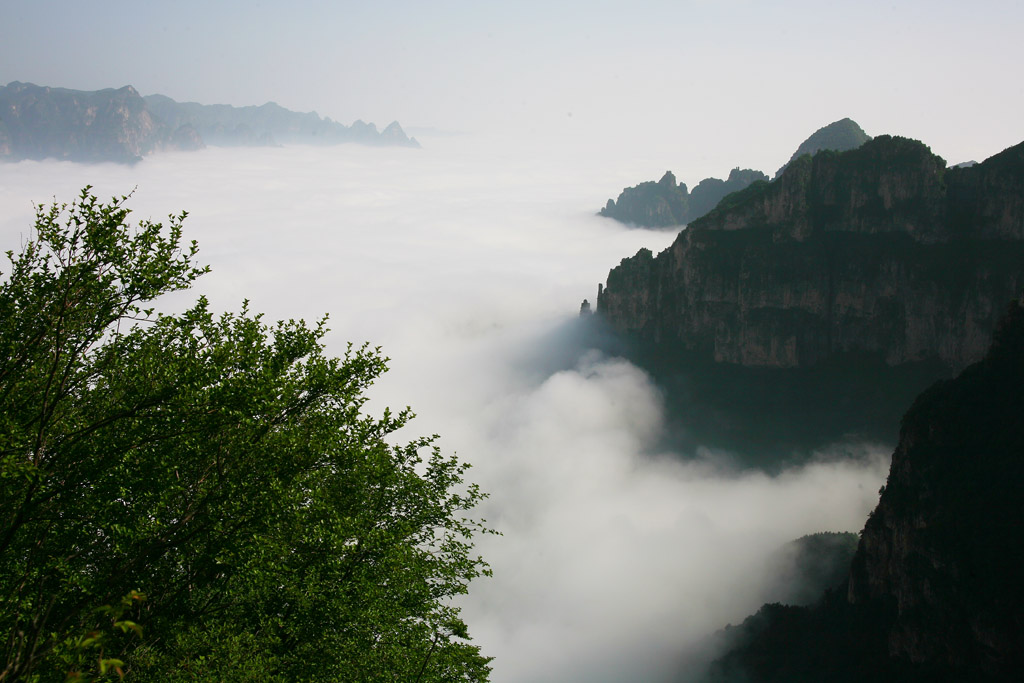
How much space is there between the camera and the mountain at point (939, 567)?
6819 cm

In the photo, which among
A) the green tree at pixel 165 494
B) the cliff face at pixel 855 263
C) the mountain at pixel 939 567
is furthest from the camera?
the cliff face at pixel 855 263

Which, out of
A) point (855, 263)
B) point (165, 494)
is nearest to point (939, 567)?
point (165, 494)

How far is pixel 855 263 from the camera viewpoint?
507 ft

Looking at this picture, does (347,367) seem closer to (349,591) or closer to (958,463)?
(349,591)

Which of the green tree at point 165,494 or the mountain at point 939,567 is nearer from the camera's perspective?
the green tree at point 165,494

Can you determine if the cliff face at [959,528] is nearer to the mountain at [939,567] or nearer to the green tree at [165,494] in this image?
the mountain at [939,567]

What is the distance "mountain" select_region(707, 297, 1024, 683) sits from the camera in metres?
68.2

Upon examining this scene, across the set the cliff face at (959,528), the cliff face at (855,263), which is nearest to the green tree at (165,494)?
the cliff face at (959,528)

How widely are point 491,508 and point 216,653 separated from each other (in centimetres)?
14223

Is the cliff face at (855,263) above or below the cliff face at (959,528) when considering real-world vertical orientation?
above

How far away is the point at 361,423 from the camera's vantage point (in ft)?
69.2

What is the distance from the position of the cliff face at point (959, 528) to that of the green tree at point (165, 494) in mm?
71884

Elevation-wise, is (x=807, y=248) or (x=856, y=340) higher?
(x=807, y=248)

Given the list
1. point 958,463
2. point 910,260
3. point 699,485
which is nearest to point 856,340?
point 910,260
